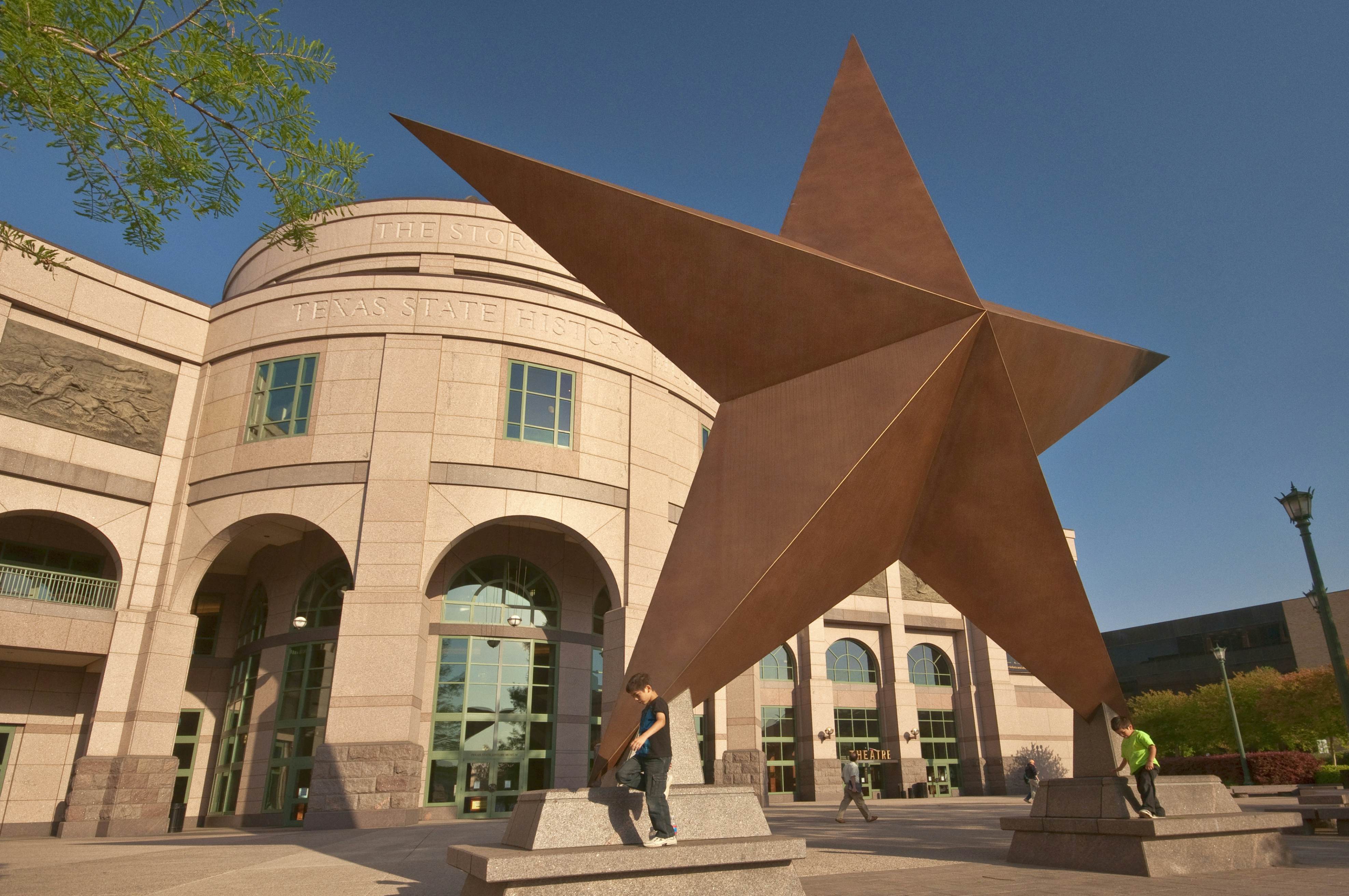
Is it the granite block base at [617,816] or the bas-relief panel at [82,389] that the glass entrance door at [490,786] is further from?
the granite block base at [617,816]

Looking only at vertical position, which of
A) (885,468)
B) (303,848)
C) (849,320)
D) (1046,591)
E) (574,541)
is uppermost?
(574,541)

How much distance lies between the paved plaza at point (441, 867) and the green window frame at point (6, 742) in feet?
21.1

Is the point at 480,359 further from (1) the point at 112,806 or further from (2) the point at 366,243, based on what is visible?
(1) the point at 112,806

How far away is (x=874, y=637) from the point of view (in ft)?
117

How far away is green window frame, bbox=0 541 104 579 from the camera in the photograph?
23516mm

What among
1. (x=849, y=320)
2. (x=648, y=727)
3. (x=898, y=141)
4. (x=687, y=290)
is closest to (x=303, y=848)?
(x=648, y=727)

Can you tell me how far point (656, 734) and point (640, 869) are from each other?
39.9 inches

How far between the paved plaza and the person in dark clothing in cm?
179

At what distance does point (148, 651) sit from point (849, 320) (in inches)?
865

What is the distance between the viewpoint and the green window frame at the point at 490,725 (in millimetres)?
23125

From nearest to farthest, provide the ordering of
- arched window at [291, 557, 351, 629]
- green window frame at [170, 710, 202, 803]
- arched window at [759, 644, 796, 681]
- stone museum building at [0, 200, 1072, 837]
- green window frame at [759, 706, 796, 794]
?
stone museum building at [0, 200, 1072, 837], arched window at [291, 557, 351, 629], green window frame at [170, 710, 202, 803], green window frame at [759, 706, 796, 794], arched window at [759, 644, 796, 681]

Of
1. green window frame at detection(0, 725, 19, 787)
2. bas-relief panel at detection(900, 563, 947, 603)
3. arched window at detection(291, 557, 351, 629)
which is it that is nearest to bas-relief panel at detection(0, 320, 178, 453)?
arched window at detection(291, 557, 351, 629)

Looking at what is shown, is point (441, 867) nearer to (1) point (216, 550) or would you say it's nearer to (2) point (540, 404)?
(2) point (540, 404)

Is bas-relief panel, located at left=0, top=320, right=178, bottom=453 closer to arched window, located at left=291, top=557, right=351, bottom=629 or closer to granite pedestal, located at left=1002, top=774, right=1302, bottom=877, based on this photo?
arched window, located at left=291, top=557, right=351, bottom=629
